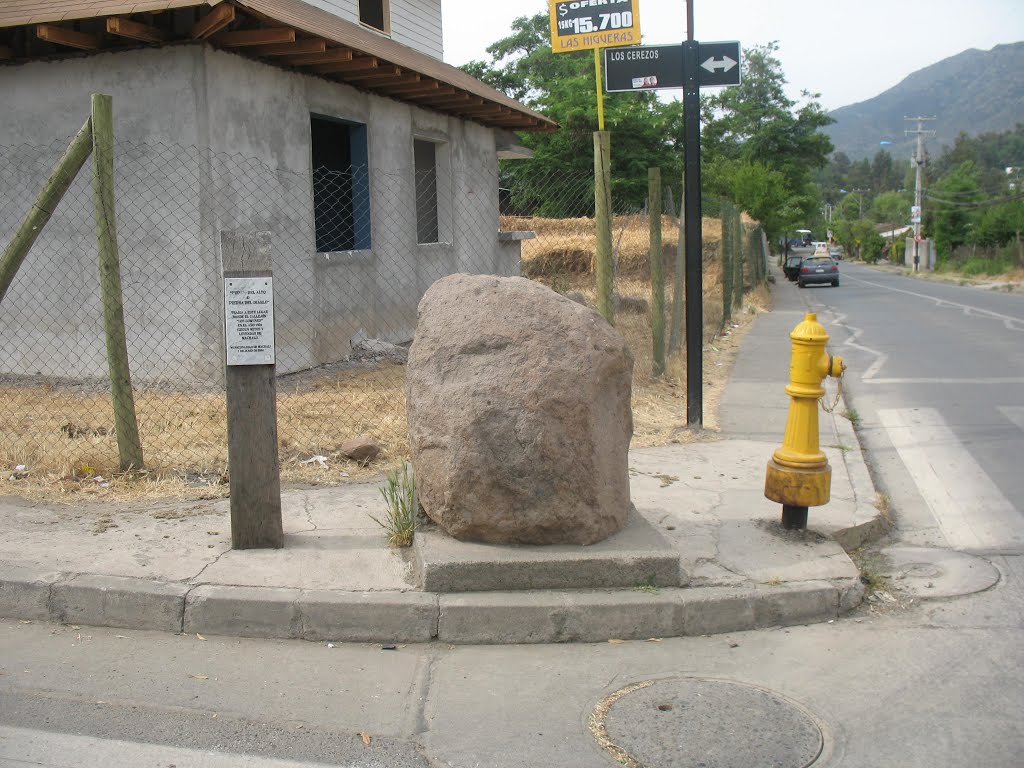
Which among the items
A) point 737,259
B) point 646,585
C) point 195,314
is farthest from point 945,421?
point 737,259

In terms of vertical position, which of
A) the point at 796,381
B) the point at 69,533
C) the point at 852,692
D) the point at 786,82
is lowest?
the point at 852,692

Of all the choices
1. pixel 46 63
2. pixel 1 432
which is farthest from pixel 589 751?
pixel 46 63

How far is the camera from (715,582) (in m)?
4.31

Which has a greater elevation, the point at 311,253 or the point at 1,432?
the point at 311,253

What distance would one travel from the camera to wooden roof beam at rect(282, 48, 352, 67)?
9.09 metres

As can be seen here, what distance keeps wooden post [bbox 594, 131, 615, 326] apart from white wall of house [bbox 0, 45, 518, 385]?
3.56m

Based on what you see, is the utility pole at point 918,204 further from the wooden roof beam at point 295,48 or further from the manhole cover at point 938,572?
the manhole cover at point 938,572

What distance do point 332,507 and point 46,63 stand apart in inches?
238

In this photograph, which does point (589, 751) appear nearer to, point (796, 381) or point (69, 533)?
point (796, 381)

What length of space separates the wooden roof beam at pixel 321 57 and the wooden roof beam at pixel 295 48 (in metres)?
0.18

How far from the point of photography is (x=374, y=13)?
13.8 meters

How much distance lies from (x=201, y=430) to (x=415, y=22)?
9.52 metres

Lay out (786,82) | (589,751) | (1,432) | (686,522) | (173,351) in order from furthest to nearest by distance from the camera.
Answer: (786,82), (173,351), (1,432), (686,522), (589,751)

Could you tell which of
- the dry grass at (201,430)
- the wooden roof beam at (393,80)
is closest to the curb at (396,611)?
the dry grass at (201,430)
